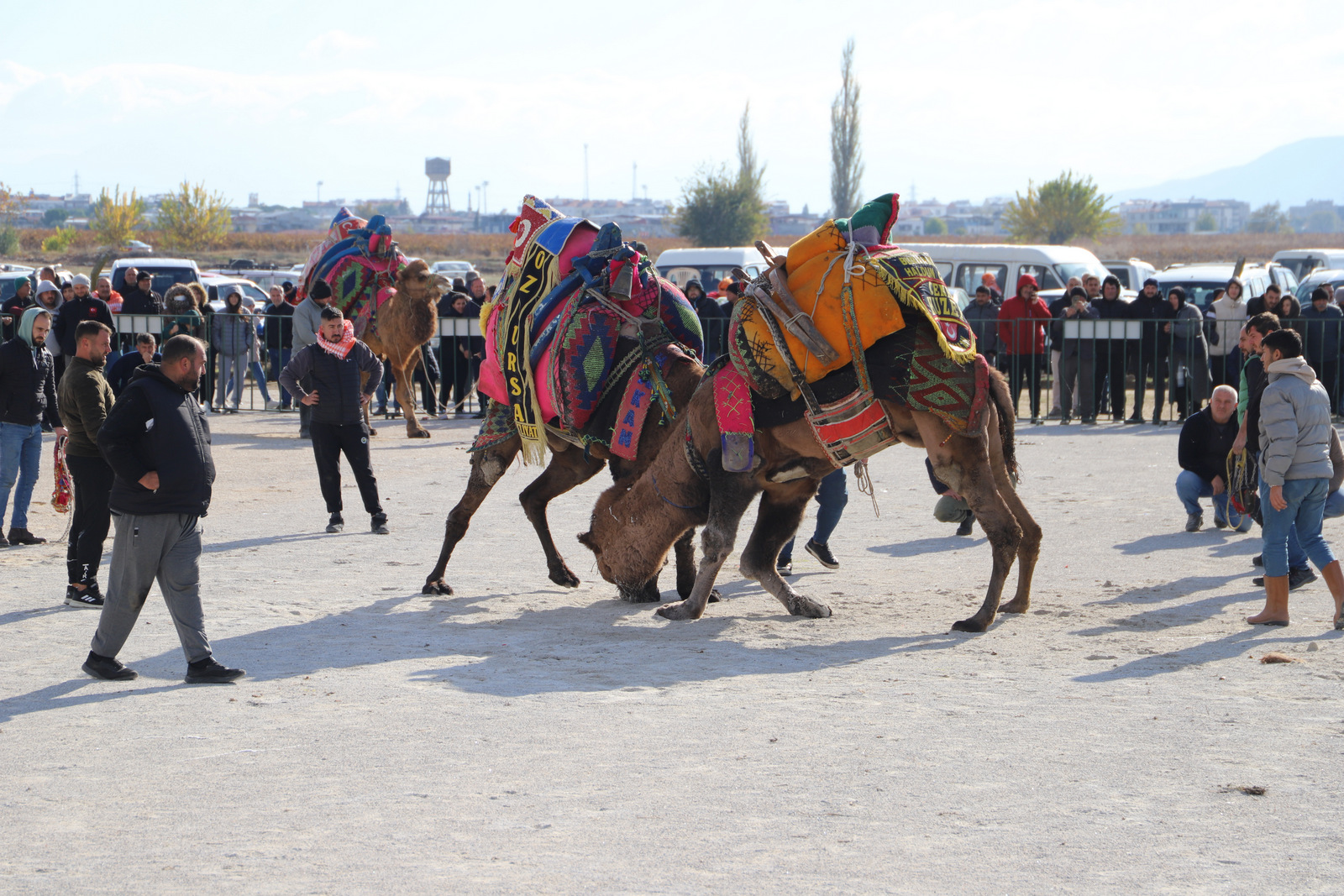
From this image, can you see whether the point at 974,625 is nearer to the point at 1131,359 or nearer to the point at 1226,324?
the point at 1226,324

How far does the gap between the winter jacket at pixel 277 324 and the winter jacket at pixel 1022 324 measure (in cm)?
986

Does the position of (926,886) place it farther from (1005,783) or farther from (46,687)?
(46,687)

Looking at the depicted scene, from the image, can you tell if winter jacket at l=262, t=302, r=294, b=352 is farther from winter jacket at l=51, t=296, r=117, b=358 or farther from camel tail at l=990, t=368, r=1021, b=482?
camel tail at l=990, t=368, r=1021, b=482

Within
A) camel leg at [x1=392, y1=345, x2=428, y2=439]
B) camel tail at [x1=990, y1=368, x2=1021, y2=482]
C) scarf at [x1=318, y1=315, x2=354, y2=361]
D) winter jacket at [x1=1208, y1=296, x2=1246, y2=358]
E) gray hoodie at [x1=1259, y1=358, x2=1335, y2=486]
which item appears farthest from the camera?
winter jacket at [x1=1208, y1=296, x2=1246, y2=358]

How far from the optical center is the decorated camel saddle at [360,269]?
17.1 m

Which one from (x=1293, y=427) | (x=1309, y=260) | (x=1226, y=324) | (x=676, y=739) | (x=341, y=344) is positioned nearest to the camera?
(x=676, y=739)

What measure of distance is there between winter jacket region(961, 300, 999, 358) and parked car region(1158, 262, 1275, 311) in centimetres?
465

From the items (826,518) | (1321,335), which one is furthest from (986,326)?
(826,518)

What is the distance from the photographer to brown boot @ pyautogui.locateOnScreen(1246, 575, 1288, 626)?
7418 millimetres

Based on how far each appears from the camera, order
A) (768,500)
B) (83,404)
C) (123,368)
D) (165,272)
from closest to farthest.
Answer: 1. (768,500)
2. (83,404)
3. (123,368)
4. (165,272)

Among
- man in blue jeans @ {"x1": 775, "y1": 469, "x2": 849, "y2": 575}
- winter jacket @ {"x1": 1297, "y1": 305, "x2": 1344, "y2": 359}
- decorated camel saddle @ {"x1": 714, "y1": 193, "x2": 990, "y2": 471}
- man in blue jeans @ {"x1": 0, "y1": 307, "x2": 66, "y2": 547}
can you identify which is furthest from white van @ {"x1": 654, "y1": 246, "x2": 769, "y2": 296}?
decorated camel saddle @ {"x1": 714, "y1": 193, "x2": 990, "y2": 471}

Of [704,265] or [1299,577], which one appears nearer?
[1299,577]

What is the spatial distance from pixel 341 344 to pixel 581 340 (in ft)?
12.8

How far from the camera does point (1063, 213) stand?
7344 cm
